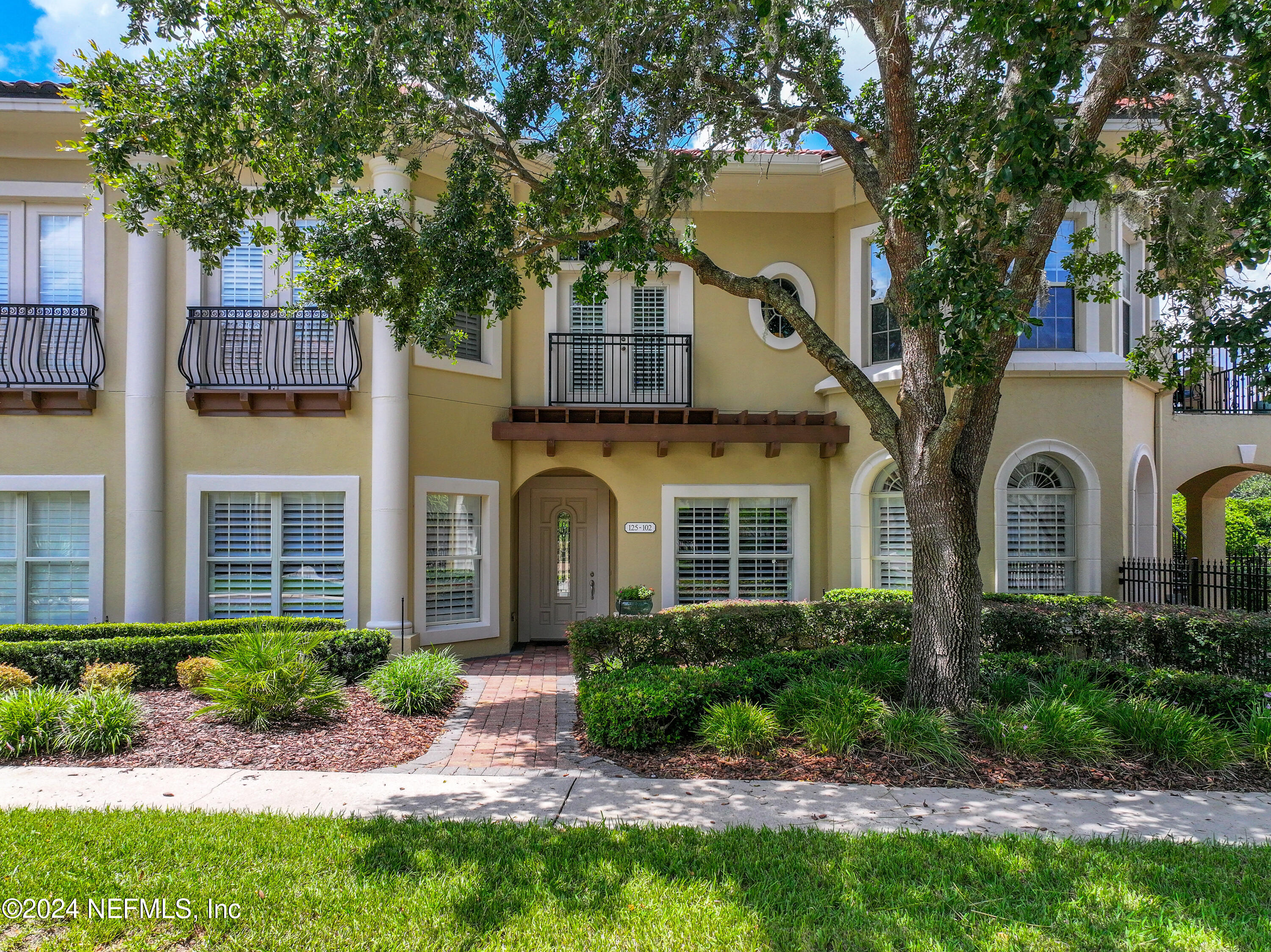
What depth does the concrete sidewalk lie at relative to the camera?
4922 mm

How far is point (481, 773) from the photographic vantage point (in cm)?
597

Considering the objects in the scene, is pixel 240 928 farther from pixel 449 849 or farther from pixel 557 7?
pixel 557 7

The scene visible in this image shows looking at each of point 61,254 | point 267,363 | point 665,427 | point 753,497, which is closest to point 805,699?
point 665,427

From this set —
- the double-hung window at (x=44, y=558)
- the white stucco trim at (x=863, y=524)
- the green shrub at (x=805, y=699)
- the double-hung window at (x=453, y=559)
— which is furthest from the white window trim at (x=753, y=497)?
the double-hung window at (x=44, y=558)

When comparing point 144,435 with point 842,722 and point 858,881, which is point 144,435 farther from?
point 858,881

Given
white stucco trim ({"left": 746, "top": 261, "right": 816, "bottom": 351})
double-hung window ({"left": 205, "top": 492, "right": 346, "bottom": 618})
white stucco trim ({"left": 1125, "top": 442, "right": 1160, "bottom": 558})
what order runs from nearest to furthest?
double-hung window ({"left": 205, "top": 492, "right": 346, "bottom": 618}), white stucco trim ({"left": 1125, "top": 442, "right": 1160, "bottom": 558}), white stucco trim ({"left": 746, "top": 261, "right": 816, "bottom": 351})

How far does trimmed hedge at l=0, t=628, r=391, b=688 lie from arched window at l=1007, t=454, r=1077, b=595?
337 inches

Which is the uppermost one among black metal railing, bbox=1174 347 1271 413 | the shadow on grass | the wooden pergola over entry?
black metal railing, bbox=1174 347 1271 413

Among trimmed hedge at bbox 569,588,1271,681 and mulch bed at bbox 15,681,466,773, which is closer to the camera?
mulch bed at bbox 15,681,466,773

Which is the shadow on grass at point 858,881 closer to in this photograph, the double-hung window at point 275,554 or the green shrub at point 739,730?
the green shrub at point 739,730

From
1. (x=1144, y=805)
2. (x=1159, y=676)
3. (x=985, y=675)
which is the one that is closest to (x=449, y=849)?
(x=1144, y=805)

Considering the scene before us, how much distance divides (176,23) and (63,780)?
5.93 metres

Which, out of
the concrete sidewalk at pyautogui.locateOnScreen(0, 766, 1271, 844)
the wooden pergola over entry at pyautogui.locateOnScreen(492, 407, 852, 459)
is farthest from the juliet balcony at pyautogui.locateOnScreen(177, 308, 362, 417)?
the concrete sidewalk at pyautogui.locateOnScreen(0, 766, 1271, 844)

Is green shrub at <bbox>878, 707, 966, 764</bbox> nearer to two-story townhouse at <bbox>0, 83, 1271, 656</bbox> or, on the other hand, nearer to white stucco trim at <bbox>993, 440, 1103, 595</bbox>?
white stucco trim at <bbox>993, 440, 1103, 595</bbox>
